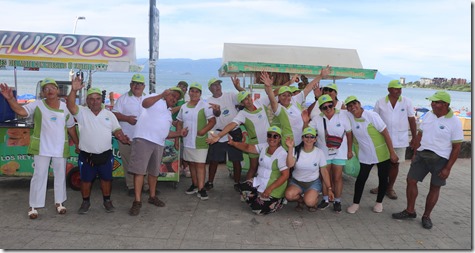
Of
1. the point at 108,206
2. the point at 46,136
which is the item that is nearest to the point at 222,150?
the point at 108,206

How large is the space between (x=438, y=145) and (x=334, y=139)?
1236 mm

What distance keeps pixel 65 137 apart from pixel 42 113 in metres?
0.40

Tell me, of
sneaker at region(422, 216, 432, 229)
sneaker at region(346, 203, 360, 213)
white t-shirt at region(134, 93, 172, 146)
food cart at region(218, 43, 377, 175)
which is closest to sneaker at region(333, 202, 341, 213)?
sneaker at region(346, 203, 360, 213)

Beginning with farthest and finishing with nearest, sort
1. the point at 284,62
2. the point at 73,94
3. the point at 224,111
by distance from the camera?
1. the point at 284,62
2. the point at 224,111
3. the point at 73,94

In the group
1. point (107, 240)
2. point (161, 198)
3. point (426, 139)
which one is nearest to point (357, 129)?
point (426, 139)

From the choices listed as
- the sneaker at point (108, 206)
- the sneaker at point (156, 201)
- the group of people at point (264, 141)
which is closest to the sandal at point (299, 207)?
the group of people at point (264, 141)

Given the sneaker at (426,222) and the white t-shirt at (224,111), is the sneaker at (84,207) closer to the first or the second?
the white t-shirt at (224,111)

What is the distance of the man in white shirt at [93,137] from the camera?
15.7 ft

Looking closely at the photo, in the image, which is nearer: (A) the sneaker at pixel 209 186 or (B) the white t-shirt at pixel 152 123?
(B) the white t-shirt at pixel 152 123

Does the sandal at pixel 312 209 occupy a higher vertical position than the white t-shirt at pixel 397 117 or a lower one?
lower

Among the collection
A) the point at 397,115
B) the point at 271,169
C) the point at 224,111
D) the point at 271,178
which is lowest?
the point at 271,178

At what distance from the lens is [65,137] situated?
487cm

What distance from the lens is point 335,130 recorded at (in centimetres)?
519

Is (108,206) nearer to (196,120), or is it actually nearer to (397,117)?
(196,120)
